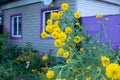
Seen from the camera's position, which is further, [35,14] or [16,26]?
[16,26]

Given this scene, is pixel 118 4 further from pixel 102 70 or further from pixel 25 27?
pixel 102 70

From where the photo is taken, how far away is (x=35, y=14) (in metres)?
12.7

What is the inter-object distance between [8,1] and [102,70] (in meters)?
12.6

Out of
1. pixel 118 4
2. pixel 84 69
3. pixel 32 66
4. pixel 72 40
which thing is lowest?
pixel 32 66

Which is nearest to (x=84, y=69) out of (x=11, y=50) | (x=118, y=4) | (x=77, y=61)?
(x=77, y=61)

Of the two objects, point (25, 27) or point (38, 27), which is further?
point (25, 27)

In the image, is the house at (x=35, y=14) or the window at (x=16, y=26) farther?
the window at (x=16, y=26)

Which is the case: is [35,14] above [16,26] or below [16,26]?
above

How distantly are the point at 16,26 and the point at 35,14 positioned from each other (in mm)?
2109

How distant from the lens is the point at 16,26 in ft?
47.5

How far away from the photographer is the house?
11298mm

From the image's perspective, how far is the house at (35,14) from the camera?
1130 cm

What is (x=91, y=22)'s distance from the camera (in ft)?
32.7

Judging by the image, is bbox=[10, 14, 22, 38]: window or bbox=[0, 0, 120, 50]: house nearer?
bbox=[0, 0, 120, 50]: house
